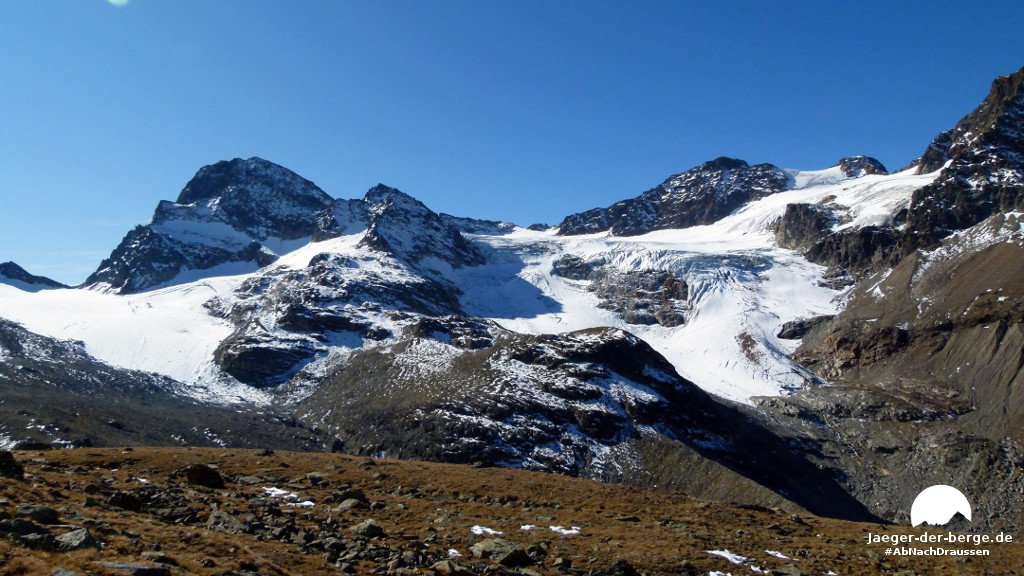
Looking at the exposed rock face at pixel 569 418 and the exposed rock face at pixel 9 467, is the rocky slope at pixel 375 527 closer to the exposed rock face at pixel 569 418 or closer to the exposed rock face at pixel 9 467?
the exposed rock face at pixel 9 467

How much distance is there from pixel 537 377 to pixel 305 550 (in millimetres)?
146215

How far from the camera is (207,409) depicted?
18562 cm

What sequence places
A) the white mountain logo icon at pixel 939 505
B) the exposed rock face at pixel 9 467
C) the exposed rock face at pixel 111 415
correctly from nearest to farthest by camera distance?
the exposed rock face at pixel 9 467, the white mountain logo icon at pixel 939 505, the exposed rock face at pixel 111 415

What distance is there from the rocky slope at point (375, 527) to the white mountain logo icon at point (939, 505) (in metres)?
72.8

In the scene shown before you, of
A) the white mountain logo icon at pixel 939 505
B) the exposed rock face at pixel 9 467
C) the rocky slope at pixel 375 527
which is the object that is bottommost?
the exposed rock face at pixel 9 467

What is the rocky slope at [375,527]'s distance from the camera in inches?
936

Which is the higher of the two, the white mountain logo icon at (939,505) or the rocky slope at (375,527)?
the white mountain logo icon at (939,505)

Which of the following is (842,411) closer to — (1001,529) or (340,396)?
(1001,529)

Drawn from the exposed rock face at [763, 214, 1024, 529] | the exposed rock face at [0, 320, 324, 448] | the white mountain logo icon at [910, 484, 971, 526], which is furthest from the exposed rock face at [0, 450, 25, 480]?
the exposed rock face at [763, 214, 1024, 529]

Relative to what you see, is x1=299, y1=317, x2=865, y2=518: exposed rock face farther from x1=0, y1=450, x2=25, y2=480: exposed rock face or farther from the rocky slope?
x1=0, y1=450, x2=25, y2=480: exposed rock face

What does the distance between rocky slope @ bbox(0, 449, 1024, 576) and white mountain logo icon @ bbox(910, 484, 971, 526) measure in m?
72.8

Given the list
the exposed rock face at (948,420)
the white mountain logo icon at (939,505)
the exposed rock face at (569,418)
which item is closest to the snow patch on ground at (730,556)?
the white mountain logo icon at (939,505)

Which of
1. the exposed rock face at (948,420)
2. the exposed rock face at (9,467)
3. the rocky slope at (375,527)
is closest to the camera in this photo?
the rocky slope at (375,527)

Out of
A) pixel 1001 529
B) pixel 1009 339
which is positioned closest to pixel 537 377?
pixel 1001 529
